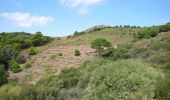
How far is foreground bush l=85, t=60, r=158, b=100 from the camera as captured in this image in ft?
70.7

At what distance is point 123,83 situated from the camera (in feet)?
71.6

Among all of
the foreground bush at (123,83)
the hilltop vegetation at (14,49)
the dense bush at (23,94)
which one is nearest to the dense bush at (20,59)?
the hilltop vegetation at (14,49)

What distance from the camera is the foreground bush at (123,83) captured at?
21.5 metres

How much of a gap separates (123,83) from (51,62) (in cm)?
4521

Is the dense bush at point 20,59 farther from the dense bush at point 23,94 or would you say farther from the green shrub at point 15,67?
the dense bush at point 23,94

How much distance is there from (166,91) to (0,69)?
117ft

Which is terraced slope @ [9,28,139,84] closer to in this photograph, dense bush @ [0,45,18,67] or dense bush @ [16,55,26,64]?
dense bush @ [16,55,26,64]

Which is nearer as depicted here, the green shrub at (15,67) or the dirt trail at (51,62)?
the dirt trail at (51,62)

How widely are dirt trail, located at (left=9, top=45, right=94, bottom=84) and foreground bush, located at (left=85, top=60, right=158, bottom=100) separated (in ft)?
94.9

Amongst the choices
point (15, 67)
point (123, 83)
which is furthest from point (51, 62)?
point (123, 83)

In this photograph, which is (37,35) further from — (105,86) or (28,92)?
(105,86)

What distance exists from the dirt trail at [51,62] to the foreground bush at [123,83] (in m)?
28.9

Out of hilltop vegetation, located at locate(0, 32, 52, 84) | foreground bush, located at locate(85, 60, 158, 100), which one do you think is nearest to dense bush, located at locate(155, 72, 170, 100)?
foreground bush, located at locate(85, 60, 158, 100)

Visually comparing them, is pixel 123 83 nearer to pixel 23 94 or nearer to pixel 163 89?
pixel 163 89
